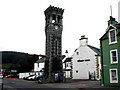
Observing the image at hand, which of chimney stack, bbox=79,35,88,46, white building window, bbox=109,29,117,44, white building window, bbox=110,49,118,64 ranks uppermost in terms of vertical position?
chimney stack, bbox=79,35,88,46

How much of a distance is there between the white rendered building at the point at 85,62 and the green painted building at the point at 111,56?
14444mm

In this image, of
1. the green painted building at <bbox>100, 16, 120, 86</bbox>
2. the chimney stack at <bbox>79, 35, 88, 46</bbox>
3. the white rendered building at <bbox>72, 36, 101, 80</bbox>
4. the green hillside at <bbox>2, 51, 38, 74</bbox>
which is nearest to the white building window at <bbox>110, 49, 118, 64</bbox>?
the green painted building at <bbox>100, 16, 120, 86</bbox>

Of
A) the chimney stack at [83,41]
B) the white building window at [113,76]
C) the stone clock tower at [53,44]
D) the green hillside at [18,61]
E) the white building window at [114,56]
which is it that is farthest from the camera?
the green hillside at [18,61]

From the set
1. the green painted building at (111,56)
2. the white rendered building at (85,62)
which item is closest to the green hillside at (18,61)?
the white rendered building at (85,62)

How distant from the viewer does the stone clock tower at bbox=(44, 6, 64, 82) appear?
2938 centimetres

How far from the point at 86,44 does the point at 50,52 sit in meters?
12.0

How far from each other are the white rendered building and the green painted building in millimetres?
14444

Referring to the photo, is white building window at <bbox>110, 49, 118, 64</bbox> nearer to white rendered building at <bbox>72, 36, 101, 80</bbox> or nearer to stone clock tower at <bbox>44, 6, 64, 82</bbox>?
stone clock tower at <bbox>44, 6, 64, 82</bbox>

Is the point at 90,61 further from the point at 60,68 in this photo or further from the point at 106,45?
the point at 106,45

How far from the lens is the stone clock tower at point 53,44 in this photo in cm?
2938

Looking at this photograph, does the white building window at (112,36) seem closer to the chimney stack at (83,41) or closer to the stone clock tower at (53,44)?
the stone clock tower at (53,44)

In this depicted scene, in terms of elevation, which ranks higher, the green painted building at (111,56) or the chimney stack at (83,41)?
the chimney stack at (83,41)

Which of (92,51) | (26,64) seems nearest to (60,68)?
(92,51)

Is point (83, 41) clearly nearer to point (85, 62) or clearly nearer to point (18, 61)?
point (85, 62)
